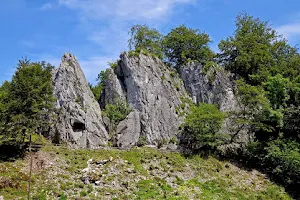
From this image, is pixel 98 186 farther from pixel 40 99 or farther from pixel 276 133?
pixel 276 133

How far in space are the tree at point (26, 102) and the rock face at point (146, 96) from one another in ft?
42.8

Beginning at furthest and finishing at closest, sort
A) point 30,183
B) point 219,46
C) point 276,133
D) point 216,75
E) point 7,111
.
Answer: point 219,46, point 216,75, point 276,133, point 7,111, point 30,183

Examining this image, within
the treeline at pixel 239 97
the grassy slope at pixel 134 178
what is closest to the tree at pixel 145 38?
the treeline at pixel 239 97

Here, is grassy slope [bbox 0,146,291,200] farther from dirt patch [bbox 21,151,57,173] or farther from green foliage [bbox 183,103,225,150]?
green foliage [bbox 183,103,225,150]

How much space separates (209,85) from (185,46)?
10.6 meters

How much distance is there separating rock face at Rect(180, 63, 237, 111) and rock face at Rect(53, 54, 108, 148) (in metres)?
17.3

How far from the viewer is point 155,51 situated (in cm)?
6469

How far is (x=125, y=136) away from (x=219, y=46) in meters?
28.0

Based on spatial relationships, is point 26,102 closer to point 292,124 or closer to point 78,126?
point 78,126

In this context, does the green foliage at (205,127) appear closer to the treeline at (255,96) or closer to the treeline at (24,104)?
the treeline at (255,96)

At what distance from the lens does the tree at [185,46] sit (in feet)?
206

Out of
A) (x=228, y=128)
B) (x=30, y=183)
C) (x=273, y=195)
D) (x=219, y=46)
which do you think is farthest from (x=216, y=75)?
(x=30, y=183)

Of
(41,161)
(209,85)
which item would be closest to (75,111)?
(41,161)

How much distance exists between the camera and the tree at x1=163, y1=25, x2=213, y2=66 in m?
62.9
